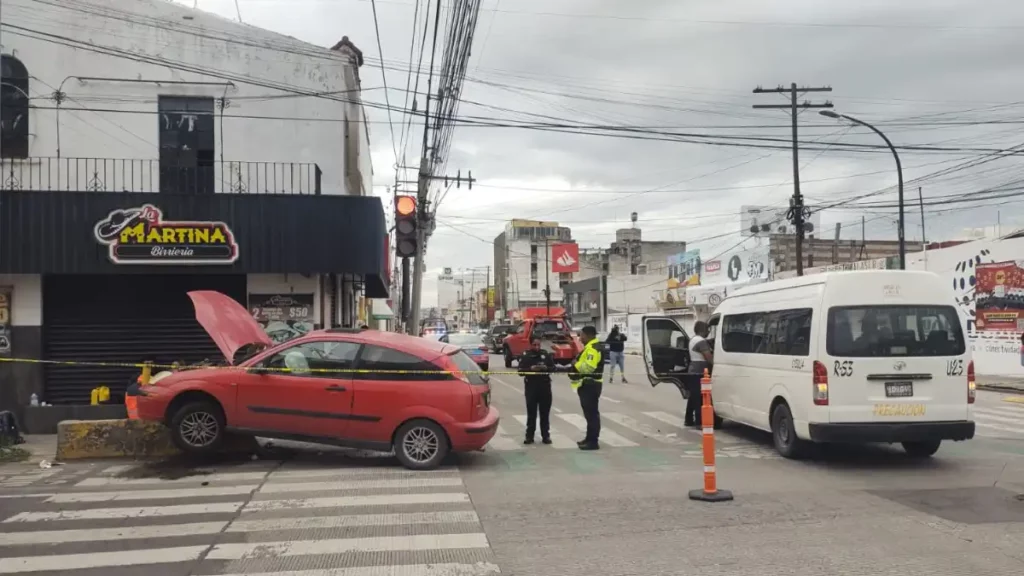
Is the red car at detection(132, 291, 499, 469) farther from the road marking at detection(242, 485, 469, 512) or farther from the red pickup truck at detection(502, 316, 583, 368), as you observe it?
the red pickup truck at detection(502, 316, 583, 368)

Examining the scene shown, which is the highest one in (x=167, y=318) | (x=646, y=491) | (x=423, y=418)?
(x=167, y=318)

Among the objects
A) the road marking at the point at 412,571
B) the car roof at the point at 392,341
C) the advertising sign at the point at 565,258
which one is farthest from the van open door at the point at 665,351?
the advertising sign at the point at 565,258

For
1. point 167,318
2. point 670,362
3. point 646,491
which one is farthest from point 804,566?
point 167,318

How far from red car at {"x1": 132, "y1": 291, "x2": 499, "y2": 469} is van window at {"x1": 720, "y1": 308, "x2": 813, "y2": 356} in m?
3.76

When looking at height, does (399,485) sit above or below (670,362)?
below

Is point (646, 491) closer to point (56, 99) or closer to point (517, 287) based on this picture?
point (56, 99)

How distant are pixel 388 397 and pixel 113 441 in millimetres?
3867

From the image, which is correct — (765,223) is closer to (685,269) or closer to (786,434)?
(685,269)

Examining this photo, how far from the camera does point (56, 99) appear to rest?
15172 millimetres

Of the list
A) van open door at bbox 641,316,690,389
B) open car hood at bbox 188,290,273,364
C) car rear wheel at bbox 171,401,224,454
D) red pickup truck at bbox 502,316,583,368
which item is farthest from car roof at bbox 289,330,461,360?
red pickup truck at bbox 502,316,583,368

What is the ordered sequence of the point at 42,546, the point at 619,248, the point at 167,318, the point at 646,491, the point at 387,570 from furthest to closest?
1. the point at 619,248
2. the point at 167,318
3. the point at 646,491
4. the point at 42,546
5. the point at 387,570

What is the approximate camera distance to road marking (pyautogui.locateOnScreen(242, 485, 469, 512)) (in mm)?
7551

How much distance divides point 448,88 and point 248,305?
211 inches

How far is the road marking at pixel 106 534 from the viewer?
6.47 metres
